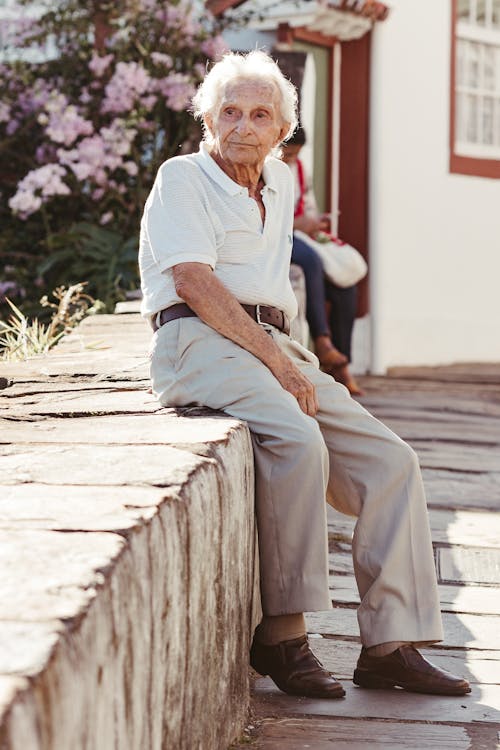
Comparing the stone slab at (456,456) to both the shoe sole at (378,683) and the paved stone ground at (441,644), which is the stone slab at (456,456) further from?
the shoe sole at (378,683)

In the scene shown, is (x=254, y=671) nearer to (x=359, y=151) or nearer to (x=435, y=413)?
(x=435, y=413)

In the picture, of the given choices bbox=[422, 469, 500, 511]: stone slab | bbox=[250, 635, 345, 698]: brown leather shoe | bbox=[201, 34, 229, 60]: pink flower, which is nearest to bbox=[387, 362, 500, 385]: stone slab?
bbox=[201, 34, 229, 60]: pink flower

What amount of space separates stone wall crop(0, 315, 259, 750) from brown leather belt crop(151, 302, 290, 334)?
0.70 ft

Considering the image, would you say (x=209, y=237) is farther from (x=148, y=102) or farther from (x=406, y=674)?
(x=148, y=102)

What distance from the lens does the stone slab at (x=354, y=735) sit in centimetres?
260

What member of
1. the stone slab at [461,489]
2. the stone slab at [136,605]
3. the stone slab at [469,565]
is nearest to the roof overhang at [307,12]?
the stone slab at [461,489]

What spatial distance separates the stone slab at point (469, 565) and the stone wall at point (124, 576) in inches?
47.1

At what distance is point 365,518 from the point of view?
305 centimetres

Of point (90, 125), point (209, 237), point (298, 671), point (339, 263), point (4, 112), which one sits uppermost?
point (4, 112)

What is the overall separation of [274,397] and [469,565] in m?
1.40

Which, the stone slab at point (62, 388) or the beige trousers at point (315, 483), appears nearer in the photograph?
the beige trousers at point (315, 483)

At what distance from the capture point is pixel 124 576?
1.73 meters

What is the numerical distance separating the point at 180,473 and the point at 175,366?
0.96 metres

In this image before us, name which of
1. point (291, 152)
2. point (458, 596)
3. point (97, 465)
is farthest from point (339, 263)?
point (97, 465)
